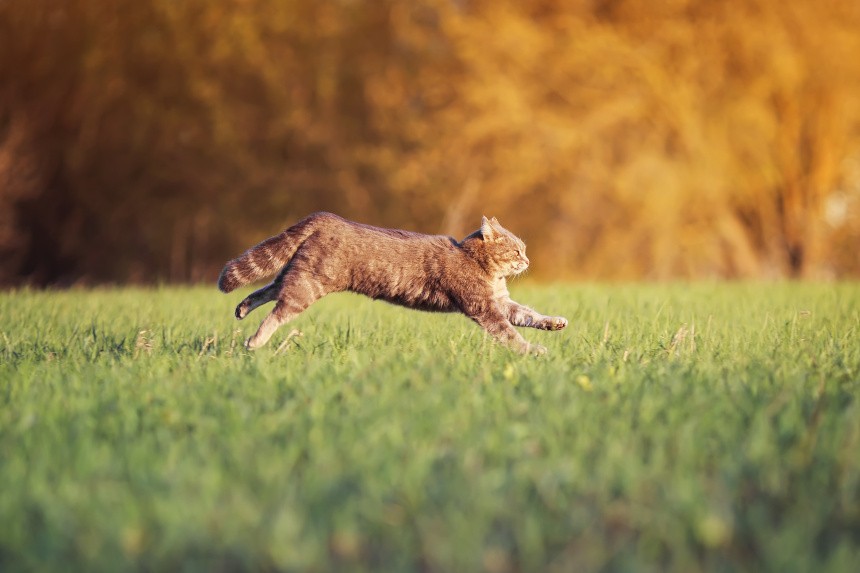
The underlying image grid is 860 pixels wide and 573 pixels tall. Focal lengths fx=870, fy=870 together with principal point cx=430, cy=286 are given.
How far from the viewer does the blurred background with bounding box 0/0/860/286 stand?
55.4ft

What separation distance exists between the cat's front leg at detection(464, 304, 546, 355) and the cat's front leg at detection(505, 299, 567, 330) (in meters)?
0.18

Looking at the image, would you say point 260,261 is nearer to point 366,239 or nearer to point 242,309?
point 242,309

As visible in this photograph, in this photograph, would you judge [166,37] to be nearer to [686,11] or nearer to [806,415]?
[686,11]

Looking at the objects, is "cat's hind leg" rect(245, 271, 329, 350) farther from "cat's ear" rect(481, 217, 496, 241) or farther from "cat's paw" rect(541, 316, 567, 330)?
"cat's paw" rect(541, 316, 567, 330)

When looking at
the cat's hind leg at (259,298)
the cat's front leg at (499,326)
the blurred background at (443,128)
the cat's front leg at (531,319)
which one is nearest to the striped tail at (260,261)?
the cat's hind leg at (259,298)

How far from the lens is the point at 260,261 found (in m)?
5.61

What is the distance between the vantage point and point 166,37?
58.1 ft

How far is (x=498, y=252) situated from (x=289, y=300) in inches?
63.0

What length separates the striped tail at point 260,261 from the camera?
554 cm

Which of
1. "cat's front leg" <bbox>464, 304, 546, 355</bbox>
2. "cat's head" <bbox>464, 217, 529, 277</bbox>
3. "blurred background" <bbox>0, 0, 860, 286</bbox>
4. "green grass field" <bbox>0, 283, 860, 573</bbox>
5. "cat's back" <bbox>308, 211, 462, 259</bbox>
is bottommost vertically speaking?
"green grass field" <bbox>0, 283, 860, 573</bbox>

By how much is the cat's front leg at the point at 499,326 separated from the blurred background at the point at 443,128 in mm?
11925

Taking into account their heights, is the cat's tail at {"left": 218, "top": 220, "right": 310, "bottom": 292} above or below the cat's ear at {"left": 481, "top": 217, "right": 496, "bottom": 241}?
below

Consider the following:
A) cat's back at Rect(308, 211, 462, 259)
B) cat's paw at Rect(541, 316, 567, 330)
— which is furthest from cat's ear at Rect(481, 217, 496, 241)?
cat's paw at Rect(541, 316, 567, 330)

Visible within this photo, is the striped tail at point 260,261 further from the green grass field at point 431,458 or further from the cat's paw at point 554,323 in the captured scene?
the cat's paw at point 554,323
